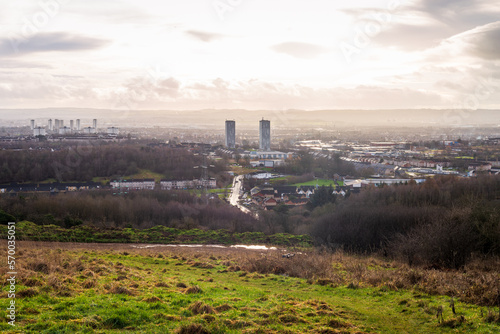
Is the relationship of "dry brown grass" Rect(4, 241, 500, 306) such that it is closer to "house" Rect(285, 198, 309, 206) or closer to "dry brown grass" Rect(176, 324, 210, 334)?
"dry brown grass" Rect(176, 324, 210, 334)

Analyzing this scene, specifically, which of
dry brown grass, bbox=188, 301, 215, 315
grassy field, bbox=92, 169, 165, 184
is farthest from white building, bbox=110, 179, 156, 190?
dry brown grass, bbox=188, 301, 215, 315

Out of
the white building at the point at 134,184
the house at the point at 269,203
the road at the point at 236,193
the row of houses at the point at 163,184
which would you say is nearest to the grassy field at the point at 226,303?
the house at the point at 269,203

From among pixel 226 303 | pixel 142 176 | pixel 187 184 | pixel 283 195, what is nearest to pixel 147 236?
pixel 226 303

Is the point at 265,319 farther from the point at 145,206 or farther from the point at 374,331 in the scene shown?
the point at 145,206

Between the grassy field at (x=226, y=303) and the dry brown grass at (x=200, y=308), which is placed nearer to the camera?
the grassy field at (x=226, y=303)

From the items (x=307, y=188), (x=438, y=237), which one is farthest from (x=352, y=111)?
(x=438, y=237)

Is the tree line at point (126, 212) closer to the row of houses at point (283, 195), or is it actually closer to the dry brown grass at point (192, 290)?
the row of houses at point (283, 195)

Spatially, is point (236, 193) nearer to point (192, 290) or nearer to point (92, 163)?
point (92, 163)

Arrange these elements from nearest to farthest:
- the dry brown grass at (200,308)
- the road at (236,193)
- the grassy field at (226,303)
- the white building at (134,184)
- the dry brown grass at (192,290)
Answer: the grassy field at (226,303) → the dry brown grass at (200,308) → the dry brown grass at (192,290) → the road at (236,193) → the white building at (134,184)
